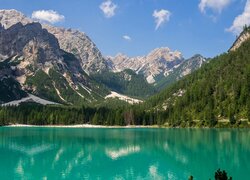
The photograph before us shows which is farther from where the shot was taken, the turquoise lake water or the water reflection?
the water reflection

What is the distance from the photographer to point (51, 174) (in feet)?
208

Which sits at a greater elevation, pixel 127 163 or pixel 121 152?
pixel 121 152

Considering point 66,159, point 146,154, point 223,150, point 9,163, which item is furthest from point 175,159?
point 9,163

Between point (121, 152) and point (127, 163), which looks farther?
point (121, 152)

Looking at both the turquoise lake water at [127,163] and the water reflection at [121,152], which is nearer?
the turquoise lake water at [127,163]

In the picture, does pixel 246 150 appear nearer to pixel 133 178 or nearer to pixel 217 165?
pixel 217 165

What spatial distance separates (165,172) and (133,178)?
702 cm

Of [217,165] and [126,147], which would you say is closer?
[217,165]

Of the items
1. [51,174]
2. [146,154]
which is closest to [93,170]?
[51,174]

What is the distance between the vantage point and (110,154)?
89.9m

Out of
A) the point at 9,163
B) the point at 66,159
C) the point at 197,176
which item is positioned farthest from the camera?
the point at 66,159

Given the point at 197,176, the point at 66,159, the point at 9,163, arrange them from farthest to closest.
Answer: the point at 66,159 → the point at 9,163 → the point at 197,176

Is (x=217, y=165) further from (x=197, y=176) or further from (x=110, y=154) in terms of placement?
(x=110, y=154)

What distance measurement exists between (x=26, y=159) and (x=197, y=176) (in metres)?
39.7
